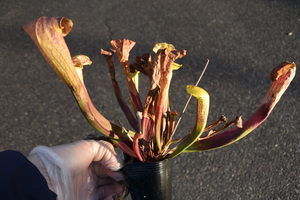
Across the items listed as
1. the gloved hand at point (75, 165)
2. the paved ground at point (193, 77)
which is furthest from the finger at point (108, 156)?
the paved ground at point (193, 77)

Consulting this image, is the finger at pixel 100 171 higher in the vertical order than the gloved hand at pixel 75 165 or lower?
lower

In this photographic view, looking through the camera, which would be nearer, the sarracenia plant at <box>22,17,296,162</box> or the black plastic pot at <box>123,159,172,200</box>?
the sarracenia plant at <box>22,17,296,162</box>

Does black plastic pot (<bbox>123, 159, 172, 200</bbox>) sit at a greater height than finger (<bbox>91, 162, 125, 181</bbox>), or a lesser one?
greater

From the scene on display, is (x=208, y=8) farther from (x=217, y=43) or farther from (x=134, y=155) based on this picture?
(x=134, y=155)

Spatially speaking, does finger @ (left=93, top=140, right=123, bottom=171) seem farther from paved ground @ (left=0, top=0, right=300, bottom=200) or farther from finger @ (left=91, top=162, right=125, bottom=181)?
paved ground @ (left=0, top=0, right=300, bottom=200)

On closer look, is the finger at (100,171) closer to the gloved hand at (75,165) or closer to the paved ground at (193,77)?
the gloved hand at (75,165)

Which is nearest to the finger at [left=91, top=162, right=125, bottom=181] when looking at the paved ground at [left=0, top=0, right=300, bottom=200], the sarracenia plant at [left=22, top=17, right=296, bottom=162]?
the sarracenia plant at [left=22, top=17, right=296, bottom=162]
